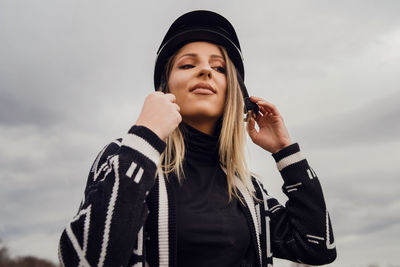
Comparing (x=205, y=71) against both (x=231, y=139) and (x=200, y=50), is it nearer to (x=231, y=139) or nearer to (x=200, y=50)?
(x=200, y=50)

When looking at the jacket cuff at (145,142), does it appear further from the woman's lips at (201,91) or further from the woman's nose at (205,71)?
the woman's nose at (205,71)

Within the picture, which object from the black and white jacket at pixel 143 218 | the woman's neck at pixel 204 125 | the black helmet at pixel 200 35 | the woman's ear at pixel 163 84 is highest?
the black helmet at pixel 200 35

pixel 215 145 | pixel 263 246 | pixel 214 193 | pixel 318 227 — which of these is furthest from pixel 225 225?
pixel 318 227

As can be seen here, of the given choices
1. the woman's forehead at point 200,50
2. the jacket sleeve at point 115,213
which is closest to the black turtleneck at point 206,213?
the jacket sleeve at point 115,213

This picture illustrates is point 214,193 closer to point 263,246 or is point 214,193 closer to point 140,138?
point 263,246

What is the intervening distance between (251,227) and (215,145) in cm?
74

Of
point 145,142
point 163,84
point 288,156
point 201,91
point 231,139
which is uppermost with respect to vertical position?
point 163,84

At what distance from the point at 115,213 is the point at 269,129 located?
6.46 ft

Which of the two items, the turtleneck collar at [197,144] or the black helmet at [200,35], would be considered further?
the black helmet at [200,35]

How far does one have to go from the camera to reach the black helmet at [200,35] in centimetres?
317

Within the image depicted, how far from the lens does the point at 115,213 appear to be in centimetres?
196

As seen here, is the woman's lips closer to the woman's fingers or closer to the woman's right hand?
the woman's right hand

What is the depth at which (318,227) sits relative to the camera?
120 inches

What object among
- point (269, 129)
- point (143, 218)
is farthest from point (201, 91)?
point (143, 218)
